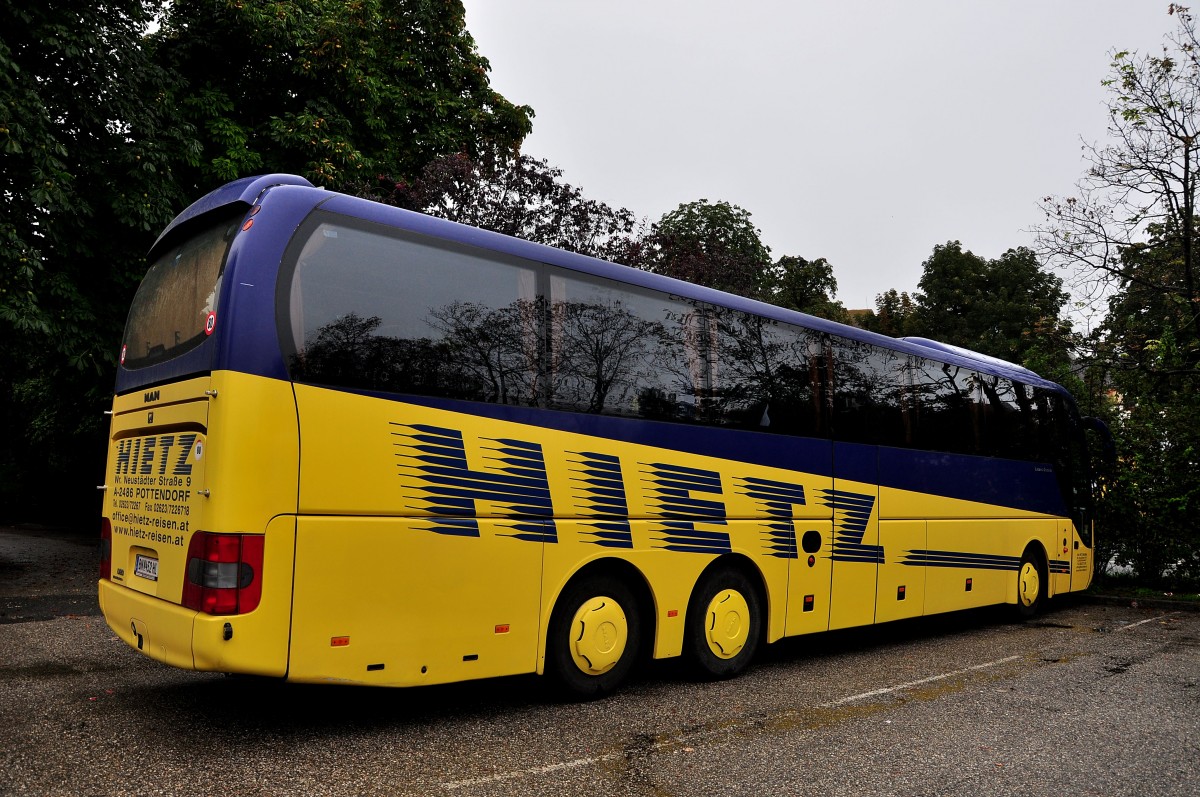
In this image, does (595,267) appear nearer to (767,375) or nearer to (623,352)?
(623,352)

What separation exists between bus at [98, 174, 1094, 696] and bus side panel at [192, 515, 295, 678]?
0.5 inches

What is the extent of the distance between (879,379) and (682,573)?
11.6ft

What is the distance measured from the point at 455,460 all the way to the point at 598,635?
1.83 metres

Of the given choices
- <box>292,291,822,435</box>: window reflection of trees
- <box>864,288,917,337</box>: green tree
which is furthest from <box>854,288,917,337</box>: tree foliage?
<box>292,291,822,435</box>: window reflection of trees

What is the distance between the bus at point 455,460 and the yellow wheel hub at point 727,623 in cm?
3

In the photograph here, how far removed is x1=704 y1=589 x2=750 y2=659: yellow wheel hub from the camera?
7.52 m

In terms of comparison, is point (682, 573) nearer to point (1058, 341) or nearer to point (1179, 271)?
point (1058, 341)

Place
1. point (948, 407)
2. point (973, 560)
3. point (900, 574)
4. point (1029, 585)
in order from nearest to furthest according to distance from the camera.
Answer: point (900, 574)
point (948, 407)
point (973, 560)
point (1029, 585)

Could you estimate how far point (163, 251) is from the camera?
21.0ft

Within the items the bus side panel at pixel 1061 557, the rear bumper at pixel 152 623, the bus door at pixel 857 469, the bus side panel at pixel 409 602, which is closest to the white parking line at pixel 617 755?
the bus side panel at pixel 409 602

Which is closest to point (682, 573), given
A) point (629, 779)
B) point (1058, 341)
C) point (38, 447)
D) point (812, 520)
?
point (812, 520)

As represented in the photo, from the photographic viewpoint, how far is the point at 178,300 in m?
5.80

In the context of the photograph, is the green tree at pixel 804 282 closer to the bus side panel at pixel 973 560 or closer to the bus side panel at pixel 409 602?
the bus side panel at pixel 973 560

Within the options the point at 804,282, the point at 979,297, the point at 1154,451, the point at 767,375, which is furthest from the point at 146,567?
the point at 979,297
